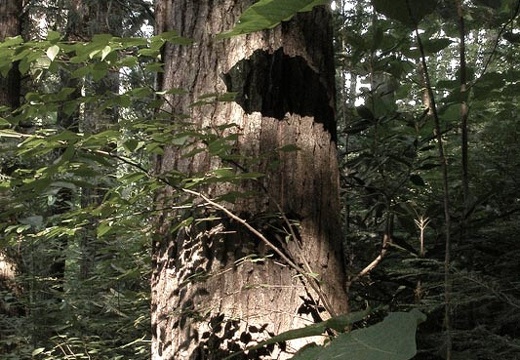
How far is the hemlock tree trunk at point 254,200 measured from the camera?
4.88 ft

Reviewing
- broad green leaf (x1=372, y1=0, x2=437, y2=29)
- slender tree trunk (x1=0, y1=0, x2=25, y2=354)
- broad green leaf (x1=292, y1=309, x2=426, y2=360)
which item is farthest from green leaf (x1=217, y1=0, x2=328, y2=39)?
slender tree trunk (x1=0, y1=0, x2=25, y2=354)

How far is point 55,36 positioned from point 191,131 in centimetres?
43

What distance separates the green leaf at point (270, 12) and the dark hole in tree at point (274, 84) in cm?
50

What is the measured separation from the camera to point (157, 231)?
67.3 inches

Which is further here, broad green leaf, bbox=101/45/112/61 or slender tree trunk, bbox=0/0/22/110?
slender tree trunk, bbox=0/0/22/110

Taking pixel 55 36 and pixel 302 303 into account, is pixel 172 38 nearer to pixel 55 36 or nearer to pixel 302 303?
pixel 55 36

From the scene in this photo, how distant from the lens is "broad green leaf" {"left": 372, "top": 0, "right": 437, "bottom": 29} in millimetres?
1253

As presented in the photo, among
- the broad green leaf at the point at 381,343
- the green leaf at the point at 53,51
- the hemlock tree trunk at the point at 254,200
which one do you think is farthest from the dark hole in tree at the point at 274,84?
the broad green leaf at the point at 381,343

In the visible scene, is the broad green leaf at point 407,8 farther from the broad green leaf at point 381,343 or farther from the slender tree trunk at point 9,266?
the slender tree trunk at point 9,266

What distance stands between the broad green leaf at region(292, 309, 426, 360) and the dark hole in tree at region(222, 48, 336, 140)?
109cm

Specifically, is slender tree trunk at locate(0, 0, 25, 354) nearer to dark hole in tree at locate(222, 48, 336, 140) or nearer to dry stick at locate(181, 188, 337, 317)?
dark hole in tree at locate(222, 48, 336, 140)

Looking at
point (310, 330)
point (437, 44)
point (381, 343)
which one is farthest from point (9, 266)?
point (381, 343)

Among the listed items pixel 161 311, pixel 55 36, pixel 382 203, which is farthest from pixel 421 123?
pixel 55 36

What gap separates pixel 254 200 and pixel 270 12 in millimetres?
694
